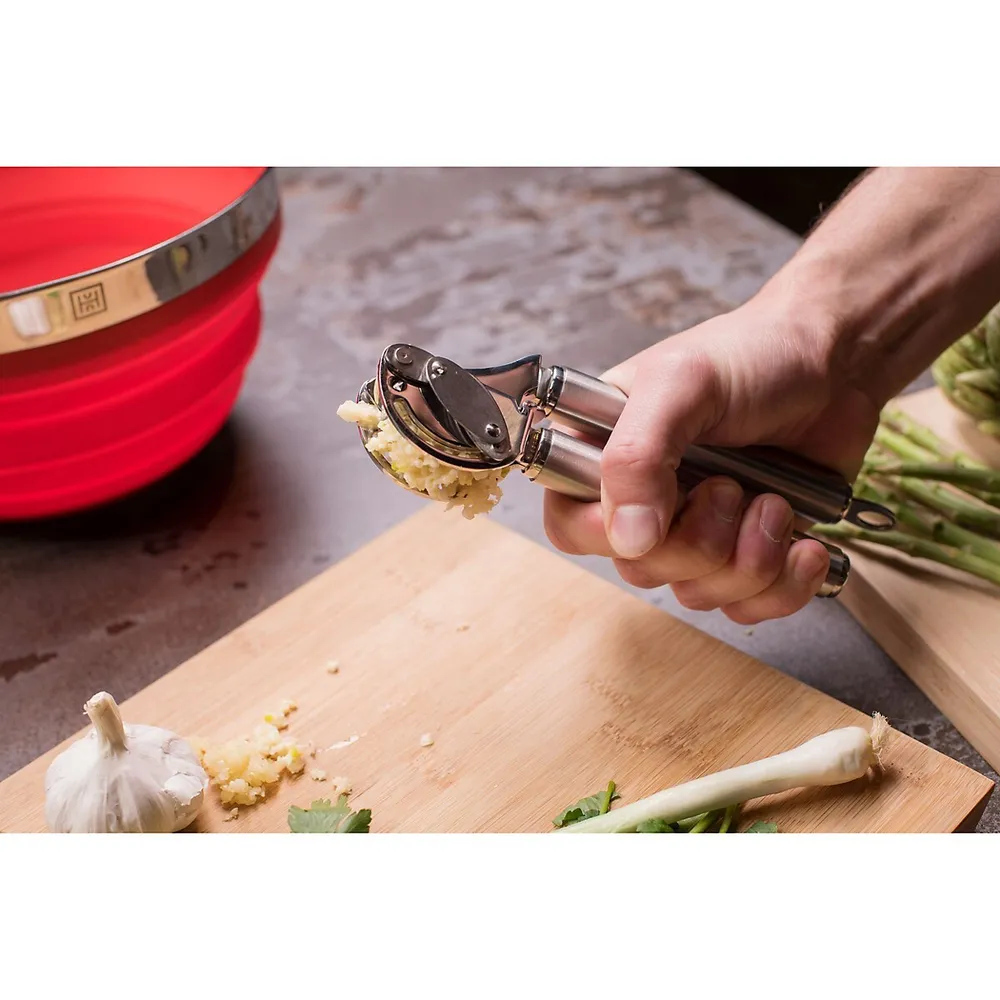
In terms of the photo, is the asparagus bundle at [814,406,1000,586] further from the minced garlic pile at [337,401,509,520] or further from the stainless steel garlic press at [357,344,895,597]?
the minced garlic pile at [337,401,509,520]

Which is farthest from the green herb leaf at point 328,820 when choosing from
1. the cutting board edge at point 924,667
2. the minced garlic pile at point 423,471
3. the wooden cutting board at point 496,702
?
the cutting board edge at point 924,667

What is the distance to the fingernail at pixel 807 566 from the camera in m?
1.28

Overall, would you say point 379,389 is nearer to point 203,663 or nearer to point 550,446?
point 550,446

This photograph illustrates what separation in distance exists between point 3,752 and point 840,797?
3.09 ft

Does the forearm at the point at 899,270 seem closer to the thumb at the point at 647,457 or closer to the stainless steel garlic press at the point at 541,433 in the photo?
the stainless steel garlic press at the point at 541,433

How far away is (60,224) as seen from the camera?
5.21ft

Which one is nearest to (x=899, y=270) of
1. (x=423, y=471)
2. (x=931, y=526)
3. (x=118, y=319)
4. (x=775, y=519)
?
(x=931, y=526)

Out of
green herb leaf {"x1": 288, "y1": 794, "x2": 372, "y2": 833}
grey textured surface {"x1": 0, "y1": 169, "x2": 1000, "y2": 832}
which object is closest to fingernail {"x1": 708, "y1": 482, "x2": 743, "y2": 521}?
grey textured surface {"x1": 0, "y1": 169, "x2": 1000, "y2": 832}

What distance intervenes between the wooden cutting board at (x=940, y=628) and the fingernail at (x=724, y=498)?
10.9 inches

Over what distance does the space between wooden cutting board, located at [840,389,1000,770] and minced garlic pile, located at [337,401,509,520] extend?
1.81ft

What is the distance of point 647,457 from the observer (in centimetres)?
119

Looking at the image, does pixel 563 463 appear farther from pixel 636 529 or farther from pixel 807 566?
pixel 807 566

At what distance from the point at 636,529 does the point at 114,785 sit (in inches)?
23.3

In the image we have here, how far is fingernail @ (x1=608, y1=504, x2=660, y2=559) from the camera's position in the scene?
1.19 meters
